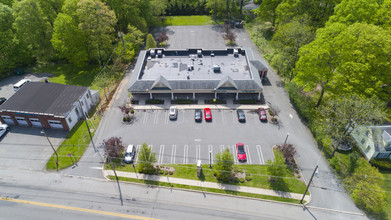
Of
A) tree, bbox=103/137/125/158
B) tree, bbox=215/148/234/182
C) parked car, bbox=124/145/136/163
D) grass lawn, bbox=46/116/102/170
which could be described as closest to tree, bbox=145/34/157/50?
grass lawn, bbox=46/116/102/170

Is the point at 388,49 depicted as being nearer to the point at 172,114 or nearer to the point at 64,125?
the point at 172,114

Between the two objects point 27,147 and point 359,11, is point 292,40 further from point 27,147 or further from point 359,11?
point 27,147

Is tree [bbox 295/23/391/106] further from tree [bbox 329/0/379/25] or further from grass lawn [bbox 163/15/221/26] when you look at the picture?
grass lawn [bbox 163/15/221/26]

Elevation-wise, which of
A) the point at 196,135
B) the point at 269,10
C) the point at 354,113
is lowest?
the point at 196,135

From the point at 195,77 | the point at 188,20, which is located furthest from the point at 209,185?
the point at 188,20

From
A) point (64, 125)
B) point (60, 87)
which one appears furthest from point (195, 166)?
point (60, 87)

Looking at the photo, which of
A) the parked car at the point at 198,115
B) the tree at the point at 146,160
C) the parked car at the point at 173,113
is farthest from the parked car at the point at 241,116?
the tree at the point at 146,160
